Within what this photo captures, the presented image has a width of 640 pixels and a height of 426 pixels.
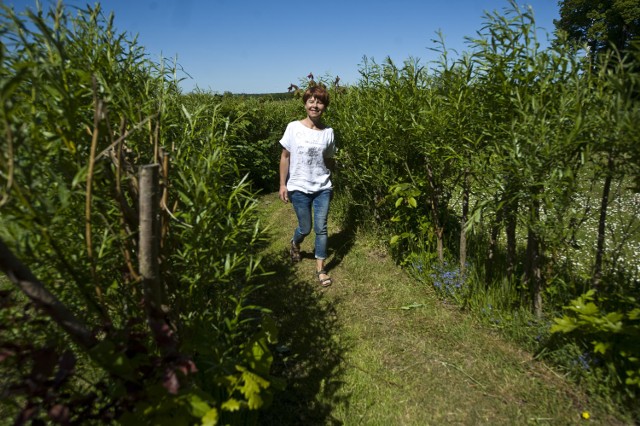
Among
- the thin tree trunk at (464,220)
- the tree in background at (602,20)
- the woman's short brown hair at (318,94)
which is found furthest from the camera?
the tree in background at (602,20)

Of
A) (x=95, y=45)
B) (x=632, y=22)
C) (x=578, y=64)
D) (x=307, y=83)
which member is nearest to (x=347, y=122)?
(x=307, y=83)

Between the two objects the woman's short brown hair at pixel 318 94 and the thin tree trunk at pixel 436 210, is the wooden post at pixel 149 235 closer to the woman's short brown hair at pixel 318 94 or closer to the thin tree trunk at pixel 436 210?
the woman's short brown hair at pixel 318 94

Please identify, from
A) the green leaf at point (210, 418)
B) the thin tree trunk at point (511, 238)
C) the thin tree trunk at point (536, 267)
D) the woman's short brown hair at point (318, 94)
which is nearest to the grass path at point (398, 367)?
the thin tree trunk at point (536, 267)

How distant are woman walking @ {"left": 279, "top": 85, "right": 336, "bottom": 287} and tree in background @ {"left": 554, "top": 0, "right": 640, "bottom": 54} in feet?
89.0

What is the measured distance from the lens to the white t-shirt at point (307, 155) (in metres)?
3.75

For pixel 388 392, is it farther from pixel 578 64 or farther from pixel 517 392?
pixel 578 64

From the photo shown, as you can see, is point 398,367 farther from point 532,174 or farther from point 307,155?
point 307,155

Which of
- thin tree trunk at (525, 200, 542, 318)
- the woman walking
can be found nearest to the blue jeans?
the woman walking

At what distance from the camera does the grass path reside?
2.28 meters

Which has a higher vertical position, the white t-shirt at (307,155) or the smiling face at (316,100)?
the smiling face at (316,100)

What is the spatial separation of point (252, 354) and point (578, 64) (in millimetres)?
2752

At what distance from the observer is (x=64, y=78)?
156 centimetres

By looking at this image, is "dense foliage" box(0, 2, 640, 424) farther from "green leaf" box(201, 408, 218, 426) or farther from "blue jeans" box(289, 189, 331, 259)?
"blue jeans" box(289, 189, 331, 259)

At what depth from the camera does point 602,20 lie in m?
26.7
